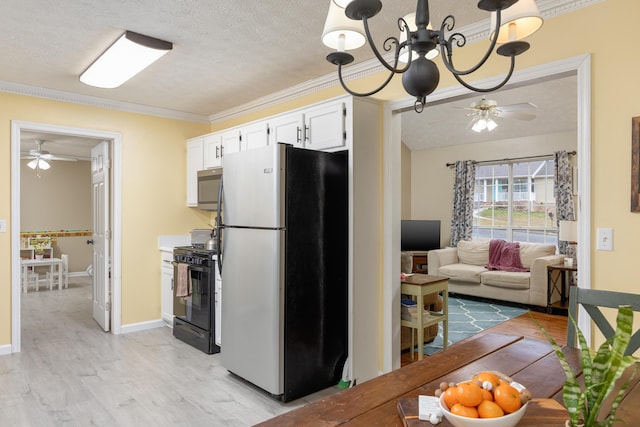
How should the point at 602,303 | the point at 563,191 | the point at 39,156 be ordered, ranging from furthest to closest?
the point at 39,156, the point at 563,191, the point at 602,303

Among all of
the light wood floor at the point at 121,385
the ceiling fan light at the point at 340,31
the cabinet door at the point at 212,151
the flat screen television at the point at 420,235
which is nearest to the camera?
the ceiling fan light at the point at 340,31

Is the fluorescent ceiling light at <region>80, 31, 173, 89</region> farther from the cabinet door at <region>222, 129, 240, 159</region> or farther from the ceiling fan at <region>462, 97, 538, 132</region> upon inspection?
the ceiling fan at <region>462, 97, 538, 132</region>

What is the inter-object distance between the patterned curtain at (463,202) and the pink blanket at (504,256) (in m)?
0.89

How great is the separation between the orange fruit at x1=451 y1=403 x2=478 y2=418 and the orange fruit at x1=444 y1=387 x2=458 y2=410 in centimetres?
2

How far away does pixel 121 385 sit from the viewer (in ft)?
10.2

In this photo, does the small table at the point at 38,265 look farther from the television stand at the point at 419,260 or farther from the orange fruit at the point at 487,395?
the orange fruit at the point at 487,395

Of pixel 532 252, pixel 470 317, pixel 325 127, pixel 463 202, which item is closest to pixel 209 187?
pixel 325 127

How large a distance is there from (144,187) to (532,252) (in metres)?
5.36

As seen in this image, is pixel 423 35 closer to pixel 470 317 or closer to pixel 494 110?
pixel 494 110

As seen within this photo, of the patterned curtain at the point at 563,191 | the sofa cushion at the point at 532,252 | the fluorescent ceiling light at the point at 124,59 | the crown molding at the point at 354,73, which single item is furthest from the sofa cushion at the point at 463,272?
the fluorescent ceiling light at the point at 124,59

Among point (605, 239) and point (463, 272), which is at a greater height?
point (605, 239)

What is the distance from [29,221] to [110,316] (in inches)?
195

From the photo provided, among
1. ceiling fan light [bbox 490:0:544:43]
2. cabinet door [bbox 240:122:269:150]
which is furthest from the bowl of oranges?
cabinet door [bbox 240:122:269:150]

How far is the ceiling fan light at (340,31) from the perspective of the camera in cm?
149
